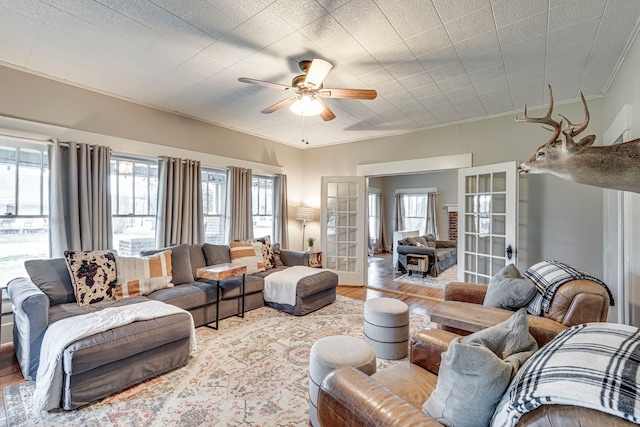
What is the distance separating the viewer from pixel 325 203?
18.4ft

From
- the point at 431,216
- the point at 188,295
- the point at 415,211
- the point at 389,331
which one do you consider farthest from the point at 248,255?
the point at 415,211

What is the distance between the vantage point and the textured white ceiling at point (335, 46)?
2.01 m

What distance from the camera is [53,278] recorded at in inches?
106

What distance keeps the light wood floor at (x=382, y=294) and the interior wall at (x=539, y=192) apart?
145 cm

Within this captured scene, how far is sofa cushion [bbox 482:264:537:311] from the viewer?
2355 mm

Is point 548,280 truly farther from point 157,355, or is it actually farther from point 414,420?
point 157,355

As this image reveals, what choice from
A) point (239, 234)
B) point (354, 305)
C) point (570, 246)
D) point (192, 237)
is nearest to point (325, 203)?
point (239, 234)

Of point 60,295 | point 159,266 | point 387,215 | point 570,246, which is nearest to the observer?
point 60,295

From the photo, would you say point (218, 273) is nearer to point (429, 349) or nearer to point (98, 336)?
point (98, 336)

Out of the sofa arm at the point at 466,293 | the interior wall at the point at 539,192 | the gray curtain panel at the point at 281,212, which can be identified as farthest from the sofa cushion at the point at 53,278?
the interior wall at the point at 539,192

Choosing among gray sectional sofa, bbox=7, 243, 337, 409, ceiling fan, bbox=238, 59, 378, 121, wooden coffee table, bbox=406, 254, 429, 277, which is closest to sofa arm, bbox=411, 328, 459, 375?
gray sectional sofa, bbox=7, 243, 337, 409

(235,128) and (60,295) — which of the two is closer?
(60,295)

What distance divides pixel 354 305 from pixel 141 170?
3545 millimetres

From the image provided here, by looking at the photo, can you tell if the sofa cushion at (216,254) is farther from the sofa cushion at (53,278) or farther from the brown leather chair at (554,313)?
the brown leather chair at (554,313)
